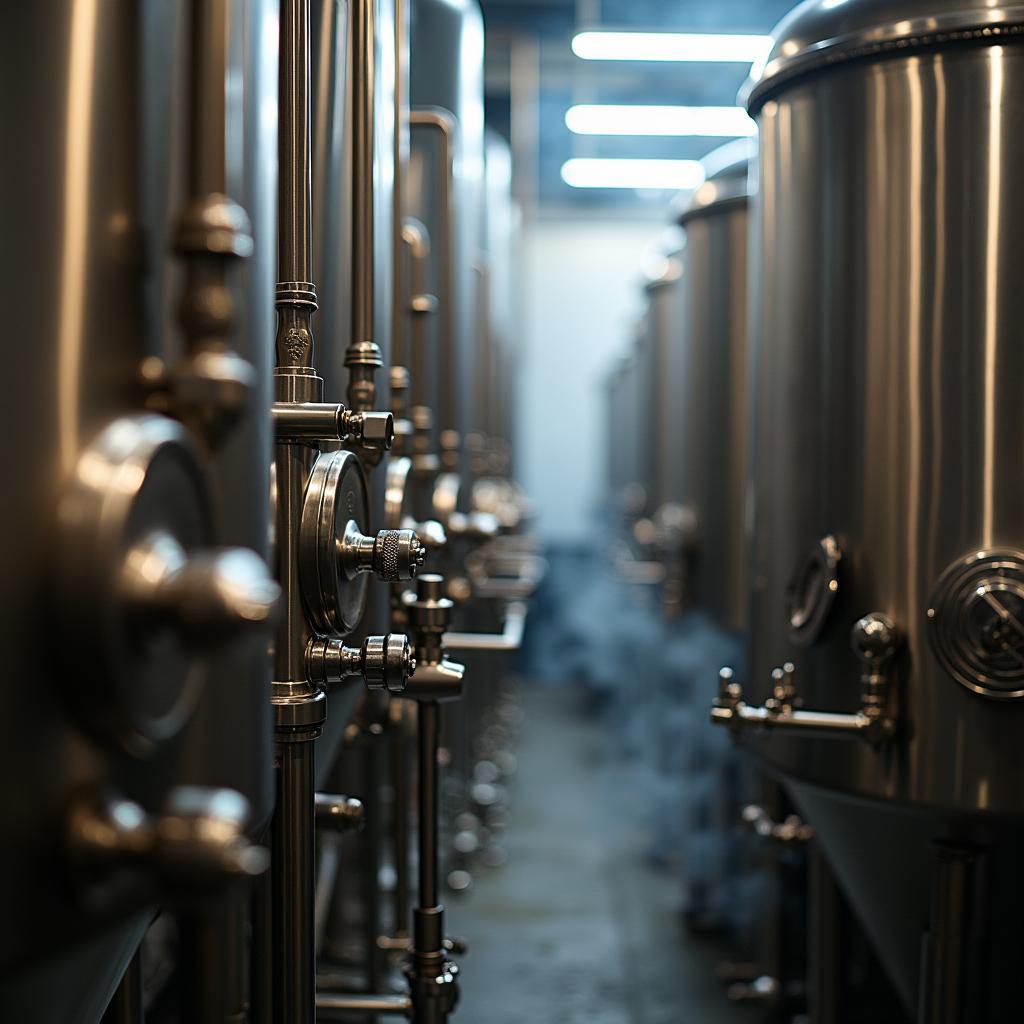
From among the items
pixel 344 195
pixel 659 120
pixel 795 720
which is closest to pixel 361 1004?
pixel 795 720

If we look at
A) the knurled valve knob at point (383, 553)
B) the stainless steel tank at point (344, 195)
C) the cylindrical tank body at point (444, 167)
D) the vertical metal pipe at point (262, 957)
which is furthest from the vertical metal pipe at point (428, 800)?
the cylindrical tank body at point (444, 167)

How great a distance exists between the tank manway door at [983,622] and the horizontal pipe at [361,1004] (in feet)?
2.89

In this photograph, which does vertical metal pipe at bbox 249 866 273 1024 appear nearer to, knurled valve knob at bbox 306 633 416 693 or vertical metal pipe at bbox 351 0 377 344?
knurled valve knob at bbox 306 633 416 693

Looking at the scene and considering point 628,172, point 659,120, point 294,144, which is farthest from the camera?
point 628,172

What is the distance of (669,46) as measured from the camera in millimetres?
6020

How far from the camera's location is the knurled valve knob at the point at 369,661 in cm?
117

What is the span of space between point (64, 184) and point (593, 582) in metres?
7.93

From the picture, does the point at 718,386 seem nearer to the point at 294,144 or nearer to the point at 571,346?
the point at 294,144

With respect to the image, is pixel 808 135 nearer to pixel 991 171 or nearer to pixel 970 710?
pixel 991 171

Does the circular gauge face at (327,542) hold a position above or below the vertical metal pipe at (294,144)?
below

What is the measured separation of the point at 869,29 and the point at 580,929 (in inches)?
105

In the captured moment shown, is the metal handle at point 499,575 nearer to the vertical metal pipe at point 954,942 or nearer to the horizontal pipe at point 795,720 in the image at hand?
the horizontal pipe at point 795,720

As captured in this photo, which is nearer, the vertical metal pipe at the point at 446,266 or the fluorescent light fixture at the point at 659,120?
the vertical metal pipe at the point at 446,266

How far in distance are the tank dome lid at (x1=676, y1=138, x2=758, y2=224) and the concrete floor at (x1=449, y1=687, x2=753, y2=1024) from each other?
1933 millimetres
